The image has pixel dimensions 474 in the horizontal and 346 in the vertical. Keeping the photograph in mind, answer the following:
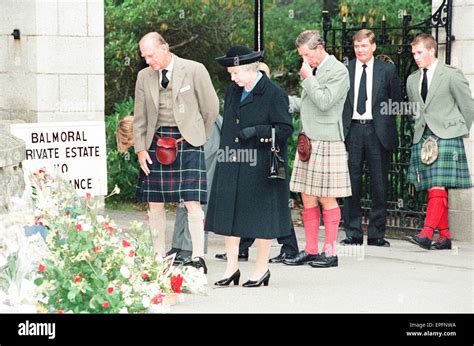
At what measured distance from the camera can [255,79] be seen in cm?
913

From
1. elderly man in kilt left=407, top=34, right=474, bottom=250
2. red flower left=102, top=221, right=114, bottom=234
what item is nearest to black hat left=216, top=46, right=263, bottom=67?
red flower left=102, top=221, right=114, bottom=234

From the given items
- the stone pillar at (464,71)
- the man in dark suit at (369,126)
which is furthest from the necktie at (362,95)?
the stone pillar at (464,71)

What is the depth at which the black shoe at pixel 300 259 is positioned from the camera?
10.4m

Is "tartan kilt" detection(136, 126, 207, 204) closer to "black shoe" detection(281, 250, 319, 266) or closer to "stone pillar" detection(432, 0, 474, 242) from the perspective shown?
"black shoe" detection(281, 250, 319, 266)

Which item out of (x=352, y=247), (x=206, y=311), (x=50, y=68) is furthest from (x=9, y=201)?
(x=352, y=247)

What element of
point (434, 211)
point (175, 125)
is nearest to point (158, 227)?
point (175, 125)

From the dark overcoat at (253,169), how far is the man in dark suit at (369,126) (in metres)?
2.50

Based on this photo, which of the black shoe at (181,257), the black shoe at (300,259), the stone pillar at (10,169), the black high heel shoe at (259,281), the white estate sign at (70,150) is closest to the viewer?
the stone pillar at (10,169)

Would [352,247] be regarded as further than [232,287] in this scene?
Yes

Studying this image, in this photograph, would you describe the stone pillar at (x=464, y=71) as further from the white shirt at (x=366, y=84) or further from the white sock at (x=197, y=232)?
the white sock at (x=197, y=232)

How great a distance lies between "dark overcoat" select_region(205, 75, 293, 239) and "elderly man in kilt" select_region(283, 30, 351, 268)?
94 cm

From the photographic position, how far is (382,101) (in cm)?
1154

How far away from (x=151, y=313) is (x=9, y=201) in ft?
5.54
